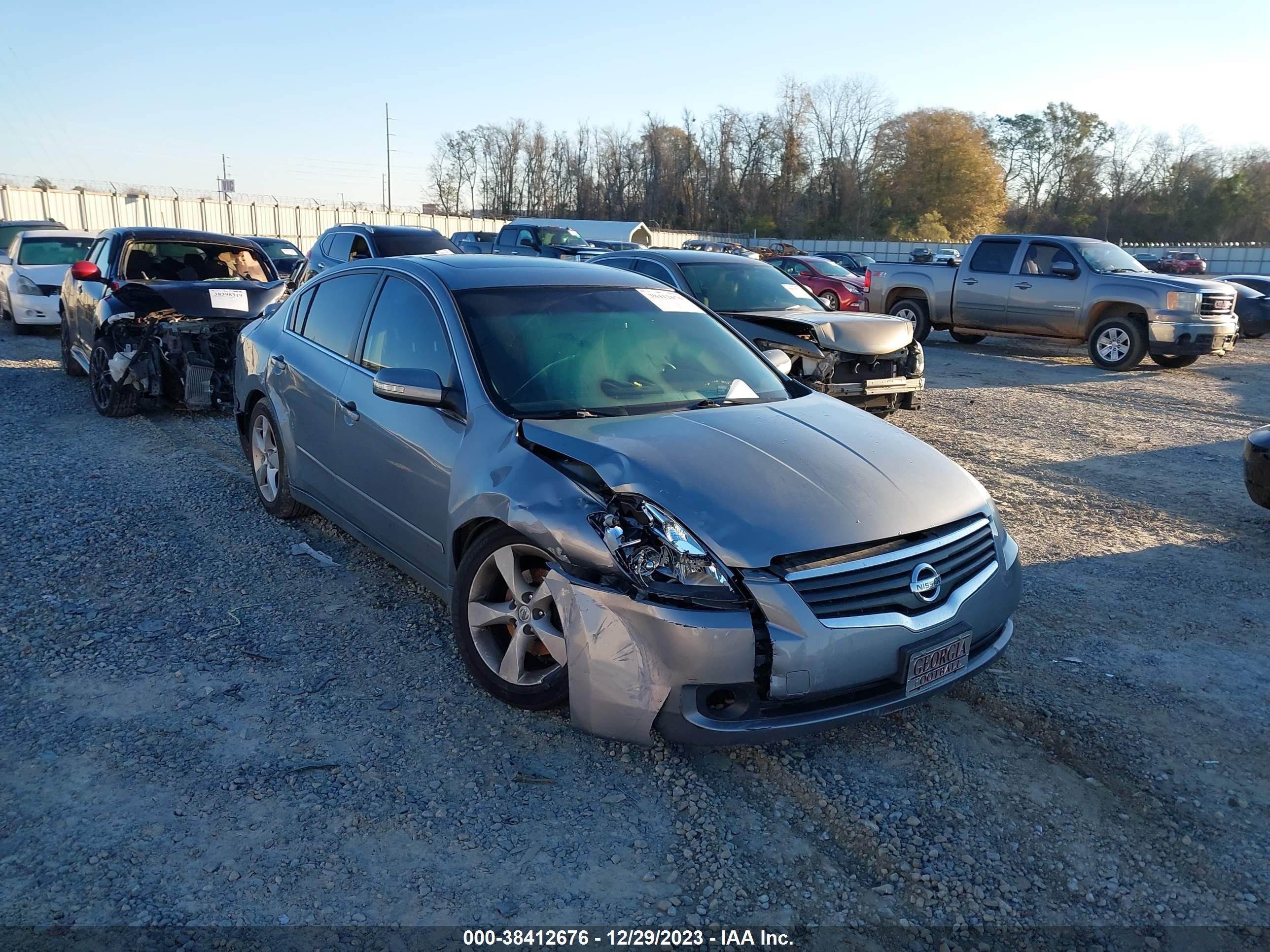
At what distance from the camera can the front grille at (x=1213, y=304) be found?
13820 millimetres

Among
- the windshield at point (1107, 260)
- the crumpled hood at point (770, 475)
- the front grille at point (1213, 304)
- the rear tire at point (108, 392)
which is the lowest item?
the rear tire at point (108, 392)

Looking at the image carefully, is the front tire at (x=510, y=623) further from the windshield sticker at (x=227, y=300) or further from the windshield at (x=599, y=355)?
the windshield sticker at (x=227, y=300)

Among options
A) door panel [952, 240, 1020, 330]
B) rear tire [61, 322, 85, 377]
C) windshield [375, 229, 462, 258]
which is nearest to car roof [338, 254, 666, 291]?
rear tire [61, 322, 85, 377]

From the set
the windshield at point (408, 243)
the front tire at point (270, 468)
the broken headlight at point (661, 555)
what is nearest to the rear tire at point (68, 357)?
the windshield at point (408, 243)

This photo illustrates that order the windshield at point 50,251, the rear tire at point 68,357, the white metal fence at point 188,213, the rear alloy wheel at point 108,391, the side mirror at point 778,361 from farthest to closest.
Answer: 1. the white metal fence at point 188,213
2. the windshield at point 50,251
3. the rear tire at point 68,357
4. the rear alloy wheel at point 108,391
5. the side mirror at point 778,361

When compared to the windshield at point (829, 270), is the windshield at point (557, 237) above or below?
above

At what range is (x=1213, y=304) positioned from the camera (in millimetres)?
13930

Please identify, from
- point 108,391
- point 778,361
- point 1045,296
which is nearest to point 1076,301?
point 1045,296

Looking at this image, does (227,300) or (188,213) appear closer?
(227,300)

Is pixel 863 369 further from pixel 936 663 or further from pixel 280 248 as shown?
pixel 280 248

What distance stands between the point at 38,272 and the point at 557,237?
11524mm

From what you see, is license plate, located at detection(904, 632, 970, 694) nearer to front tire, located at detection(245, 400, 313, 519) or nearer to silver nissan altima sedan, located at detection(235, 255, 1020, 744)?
silver nissan altima sedan, located at detection(235, 255, 1020, 744)

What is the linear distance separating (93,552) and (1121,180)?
90.3m

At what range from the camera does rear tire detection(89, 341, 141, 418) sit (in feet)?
28.6
